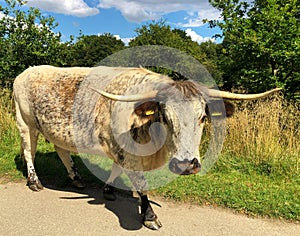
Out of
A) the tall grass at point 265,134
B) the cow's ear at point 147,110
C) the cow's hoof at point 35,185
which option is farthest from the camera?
the tall grass at point 265,134

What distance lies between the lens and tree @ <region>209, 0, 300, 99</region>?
7.21 metres

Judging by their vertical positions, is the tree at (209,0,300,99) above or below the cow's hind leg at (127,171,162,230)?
above

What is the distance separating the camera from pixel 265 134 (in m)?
6.20

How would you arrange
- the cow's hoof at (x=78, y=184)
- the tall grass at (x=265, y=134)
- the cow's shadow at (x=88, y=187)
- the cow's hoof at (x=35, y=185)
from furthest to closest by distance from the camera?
the tall grass at (x=265, y=134)
the cow's hoof at (x=78, y=184)
the cow's hoof at (x=35, y=185)
the cow's shadow at (x=88, y=187)

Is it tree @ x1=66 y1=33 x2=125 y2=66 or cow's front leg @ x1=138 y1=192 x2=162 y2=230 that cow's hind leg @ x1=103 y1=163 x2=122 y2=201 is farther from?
tree @ x1=66 y1=33 x2=125 y2=66

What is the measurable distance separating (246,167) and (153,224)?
2459 mm

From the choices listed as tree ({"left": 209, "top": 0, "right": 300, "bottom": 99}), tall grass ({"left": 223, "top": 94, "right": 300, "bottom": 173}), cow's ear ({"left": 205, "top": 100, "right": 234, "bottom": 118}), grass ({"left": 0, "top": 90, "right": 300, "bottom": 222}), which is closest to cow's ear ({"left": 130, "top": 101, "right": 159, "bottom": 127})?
cow's ear ({"left": 205, "top": 100, "right": 234, "bottom": 118})

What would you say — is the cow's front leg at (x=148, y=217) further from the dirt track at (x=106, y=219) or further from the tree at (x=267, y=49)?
the tree at (x=267, y=49)

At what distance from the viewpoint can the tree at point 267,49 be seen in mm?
7207

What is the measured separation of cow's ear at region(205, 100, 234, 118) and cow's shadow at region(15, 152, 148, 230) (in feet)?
5.55

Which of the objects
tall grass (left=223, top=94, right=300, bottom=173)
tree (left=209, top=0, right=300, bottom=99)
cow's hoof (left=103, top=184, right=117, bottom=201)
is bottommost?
cow's hoof (left=103, top=184, right=117, bottom=201)

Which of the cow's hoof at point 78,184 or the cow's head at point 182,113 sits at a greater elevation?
the cow's head at point 182,113

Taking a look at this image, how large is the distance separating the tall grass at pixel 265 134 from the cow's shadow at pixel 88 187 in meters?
2.42

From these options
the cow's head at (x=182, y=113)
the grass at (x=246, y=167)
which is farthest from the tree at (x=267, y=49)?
the cow's head at (x=182, y=113)
